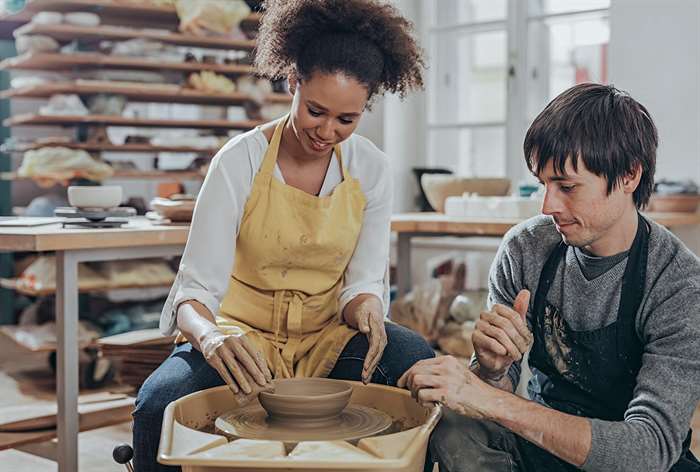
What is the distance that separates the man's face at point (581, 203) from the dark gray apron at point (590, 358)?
78mm

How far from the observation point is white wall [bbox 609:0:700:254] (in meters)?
3.54

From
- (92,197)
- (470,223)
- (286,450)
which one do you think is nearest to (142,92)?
(92,197)

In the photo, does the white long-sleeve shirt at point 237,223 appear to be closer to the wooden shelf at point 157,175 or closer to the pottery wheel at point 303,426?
the pottery wheel at point 303,426

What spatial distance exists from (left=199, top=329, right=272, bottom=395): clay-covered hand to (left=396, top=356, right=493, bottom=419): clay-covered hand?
0.28 m

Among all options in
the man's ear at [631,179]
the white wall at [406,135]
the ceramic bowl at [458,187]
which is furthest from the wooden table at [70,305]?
the white wall at [406,135]

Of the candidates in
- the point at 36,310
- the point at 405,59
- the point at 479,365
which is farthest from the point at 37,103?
the point at 479,365

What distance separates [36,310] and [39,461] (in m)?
1.57

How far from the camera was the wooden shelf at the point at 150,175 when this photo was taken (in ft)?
14.4

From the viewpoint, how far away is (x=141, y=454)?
1698 mm

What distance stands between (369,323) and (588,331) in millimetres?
472

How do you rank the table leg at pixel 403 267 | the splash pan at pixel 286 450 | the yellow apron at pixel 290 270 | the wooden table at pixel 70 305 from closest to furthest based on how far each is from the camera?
1. the splash pan at pixel 286 450
2. the yellow apron at pixel 290 270
3. the wooden table at pixel 70 305
4. the table leg at pixel 403 267

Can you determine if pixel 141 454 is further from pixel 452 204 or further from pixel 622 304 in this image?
pixel 452 204

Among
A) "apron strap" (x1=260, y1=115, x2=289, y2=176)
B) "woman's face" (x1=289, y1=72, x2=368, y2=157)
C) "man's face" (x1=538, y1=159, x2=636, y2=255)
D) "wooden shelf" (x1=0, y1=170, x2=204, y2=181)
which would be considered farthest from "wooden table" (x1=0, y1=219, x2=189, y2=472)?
"wooden shelf" (x1=0, y1=170, x2=204, y2=181)

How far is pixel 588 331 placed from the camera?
1638 millimetres
